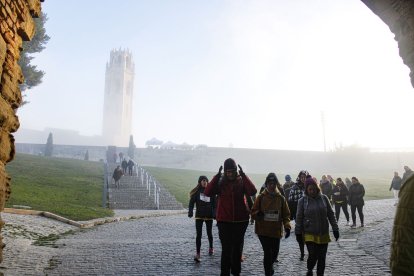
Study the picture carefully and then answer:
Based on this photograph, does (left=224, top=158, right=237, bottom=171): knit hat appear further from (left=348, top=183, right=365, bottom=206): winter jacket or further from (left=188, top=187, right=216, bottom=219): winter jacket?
(left=348, top=183, right=365, bottom=206): winter jacket

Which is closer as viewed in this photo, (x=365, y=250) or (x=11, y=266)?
(x=11, y=266)

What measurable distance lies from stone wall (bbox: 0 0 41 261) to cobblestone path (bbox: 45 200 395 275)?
108 inches

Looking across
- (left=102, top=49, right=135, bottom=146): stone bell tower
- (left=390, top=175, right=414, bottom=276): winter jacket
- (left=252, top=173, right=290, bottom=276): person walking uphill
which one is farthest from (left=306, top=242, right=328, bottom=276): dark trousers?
(left=102, top=49, right=135, bottom=146): stone bell tower

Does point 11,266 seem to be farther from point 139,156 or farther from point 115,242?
point 139,156

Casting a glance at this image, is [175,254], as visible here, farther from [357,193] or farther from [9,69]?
[357,193]

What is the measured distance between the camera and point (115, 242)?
370 inches

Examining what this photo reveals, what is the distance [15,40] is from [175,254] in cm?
557

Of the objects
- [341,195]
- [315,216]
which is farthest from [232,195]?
[341,195]

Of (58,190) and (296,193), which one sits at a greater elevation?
(296,193)

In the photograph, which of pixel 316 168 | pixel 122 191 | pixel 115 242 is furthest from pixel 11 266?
pixel 316 168

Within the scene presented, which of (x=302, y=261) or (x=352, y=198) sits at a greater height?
(x=352, y=198)

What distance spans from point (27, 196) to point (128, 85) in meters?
112

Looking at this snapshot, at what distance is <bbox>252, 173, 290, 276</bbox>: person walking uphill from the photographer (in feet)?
18.1

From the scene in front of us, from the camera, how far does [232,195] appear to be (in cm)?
548
